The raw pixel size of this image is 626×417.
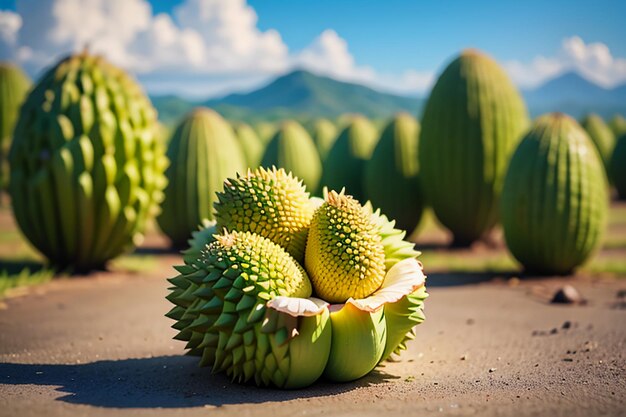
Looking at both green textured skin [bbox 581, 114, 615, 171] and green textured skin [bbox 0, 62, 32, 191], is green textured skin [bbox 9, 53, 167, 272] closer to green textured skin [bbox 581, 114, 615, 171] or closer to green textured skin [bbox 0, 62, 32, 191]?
green textured skin [bbox 0, 62, 32, 191]

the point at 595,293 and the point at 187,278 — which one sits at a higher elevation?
the point at 187,278

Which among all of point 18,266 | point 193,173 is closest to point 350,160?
point 193,173

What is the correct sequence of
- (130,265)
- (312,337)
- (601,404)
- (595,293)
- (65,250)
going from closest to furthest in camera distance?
(601,404) → (312,337) → (595,293) → (65,250) → (130,265)

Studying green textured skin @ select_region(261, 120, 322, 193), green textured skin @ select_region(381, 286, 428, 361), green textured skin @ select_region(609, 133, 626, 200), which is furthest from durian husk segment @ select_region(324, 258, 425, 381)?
green textured skin @ select_region(609, 133, 626, 200)

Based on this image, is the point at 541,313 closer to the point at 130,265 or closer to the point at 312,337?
the point at 312,337

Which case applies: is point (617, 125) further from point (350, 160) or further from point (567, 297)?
point (567, 297)

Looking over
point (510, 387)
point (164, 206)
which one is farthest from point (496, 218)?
point (510, 387)

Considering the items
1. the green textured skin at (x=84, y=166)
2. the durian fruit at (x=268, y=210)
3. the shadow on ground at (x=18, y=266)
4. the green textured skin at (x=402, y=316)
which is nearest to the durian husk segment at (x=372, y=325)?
the green textured skin at (x=402, y=316)

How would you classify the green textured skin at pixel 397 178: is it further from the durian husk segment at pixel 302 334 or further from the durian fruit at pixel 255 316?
the durian husk segment at pixel 302 334
